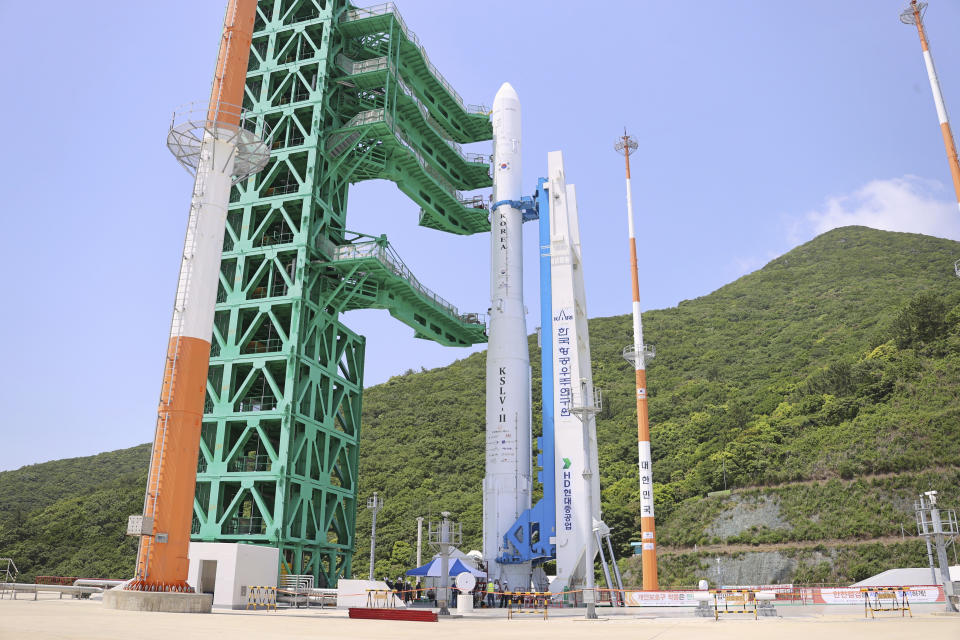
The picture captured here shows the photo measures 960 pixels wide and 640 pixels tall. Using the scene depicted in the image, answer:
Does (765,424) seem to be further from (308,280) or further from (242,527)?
(242,527)

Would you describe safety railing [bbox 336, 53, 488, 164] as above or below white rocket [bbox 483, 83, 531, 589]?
above

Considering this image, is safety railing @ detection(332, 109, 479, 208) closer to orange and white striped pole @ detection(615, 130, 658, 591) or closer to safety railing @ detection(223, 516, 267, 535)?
orange and white striped pole @ detection(615, 130, 658, 591)

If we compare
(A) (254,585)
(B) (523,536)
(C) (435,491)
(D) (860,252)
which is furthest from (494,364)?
(D) (860,252)

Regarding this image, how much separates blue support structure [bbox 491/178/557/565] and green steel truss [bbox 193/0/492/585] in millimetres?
6360

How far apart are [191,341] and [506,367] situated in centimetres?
1253

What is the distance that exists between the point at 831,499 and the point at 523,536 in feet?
80.0

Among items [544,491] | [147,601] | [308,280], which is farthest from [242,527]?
[147,601]

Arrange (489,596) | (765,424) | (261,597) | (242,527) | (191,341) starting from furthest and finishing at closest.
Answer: (765,424), (242,527), (489,596), (261,597), (191,341)

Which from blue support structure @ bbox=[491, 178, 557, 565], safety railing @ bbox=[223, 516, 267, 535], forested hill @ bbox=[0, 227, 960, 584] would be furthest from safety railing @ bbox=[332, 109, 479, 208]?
forested hill @ bbox=[0, 227, 960, 584]

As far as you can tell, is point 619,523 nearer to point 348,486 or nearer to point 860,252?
point 348,486

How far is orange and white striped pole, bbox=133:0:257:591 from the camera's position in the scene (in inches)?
682

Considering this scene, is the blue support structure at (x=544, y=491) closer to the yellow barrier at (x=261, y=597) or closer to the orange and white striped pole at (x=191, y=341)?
the yellow barrier at (x=261, y=597)

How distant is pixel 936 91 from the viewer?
19719 millimetres

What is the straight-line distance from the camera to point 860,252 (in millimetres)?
82438
